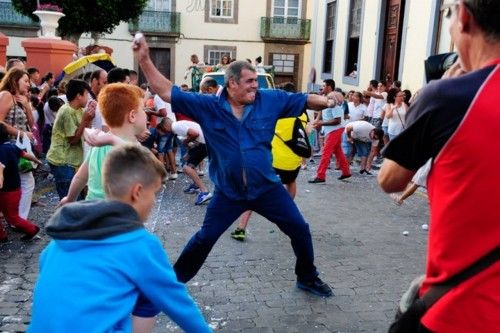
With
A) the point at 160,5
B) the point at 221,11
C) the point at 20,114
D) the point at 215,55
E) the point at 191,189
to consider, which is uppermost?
the point at 160,5

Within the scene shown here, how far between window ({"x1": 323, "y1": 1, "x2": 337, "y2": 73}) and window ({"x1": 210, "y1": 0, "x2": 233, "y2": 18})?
937 cm

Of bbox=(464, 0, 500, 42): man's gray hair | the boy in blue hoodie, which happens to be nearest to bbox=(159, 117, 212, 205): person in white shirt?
the boy in blue hoodie

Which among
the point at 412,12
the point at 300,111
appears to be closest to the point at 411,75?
the point at 412,12

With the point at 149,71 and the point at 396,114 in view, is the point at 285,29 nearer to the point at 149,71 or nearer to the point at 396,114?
the point at 396,114

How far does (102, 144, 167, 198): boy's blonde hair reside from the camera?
7.07ft

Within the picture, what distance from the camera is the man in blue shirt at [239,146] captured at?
4.08 m

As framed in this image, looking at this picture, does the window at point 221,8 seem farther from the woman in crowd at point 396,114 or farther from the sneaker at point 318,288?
the sneaker at point 318,288

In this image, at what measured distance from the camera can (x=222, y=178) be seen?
13.6ft

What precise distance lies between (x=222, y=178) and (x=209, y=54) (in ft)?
89.9

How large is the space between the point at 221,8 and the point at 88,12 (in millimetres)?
11680

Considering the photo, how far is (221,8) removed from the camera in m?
30.5

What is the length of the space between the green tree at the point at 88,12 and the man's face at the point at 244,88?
16.8m

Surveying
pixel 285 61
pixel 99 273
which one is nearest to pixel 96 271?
pixel 99 273

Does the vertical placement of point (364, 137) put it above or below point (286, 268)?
above
